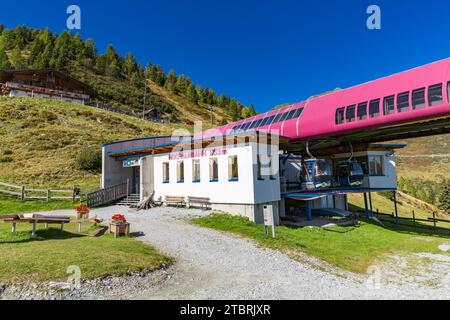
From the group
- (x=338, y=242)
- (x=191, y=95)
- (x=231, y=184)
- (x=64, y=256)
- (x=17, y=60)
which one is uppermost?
(x=17, y=60)

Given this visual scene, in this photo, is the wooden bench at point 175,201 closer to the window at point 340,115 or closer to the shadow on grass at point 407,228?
the window at point 340,115

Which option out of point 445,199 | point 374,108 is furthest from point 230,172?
point 445,199

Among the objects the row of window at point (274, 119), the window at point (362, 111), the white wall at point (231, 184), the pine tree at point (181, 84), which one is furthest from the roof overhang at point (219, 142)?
the pine tree at point (181, 84)

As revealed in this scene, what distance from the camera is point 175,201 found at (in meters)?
19.2

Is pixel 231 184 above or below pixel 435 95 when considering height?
below

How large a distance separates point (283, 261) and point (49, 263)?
6.75 meters

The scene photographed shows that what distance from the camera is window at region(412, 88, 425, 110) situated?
1260 centimetres

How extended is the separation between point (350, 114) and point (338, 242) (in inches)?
295

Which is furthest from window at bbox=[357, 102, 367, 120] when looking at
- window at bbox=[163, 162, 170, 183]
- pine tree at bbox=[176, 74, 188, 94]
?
pine tree at bbox=[176, 74, 188, 94]

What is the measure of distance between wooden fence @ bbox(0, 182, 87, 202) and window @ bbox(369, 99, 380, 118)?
2180cm

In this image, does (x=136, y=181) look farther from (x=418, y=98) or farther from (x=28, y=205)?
(x=418, y=98)

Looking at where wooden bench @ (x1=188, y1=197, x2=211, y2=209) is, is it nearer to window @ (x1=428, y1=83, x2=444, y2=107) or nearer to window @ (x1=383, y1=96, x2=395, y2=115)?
window @ (x1=383, y1=96, x2=395, y2=115)
